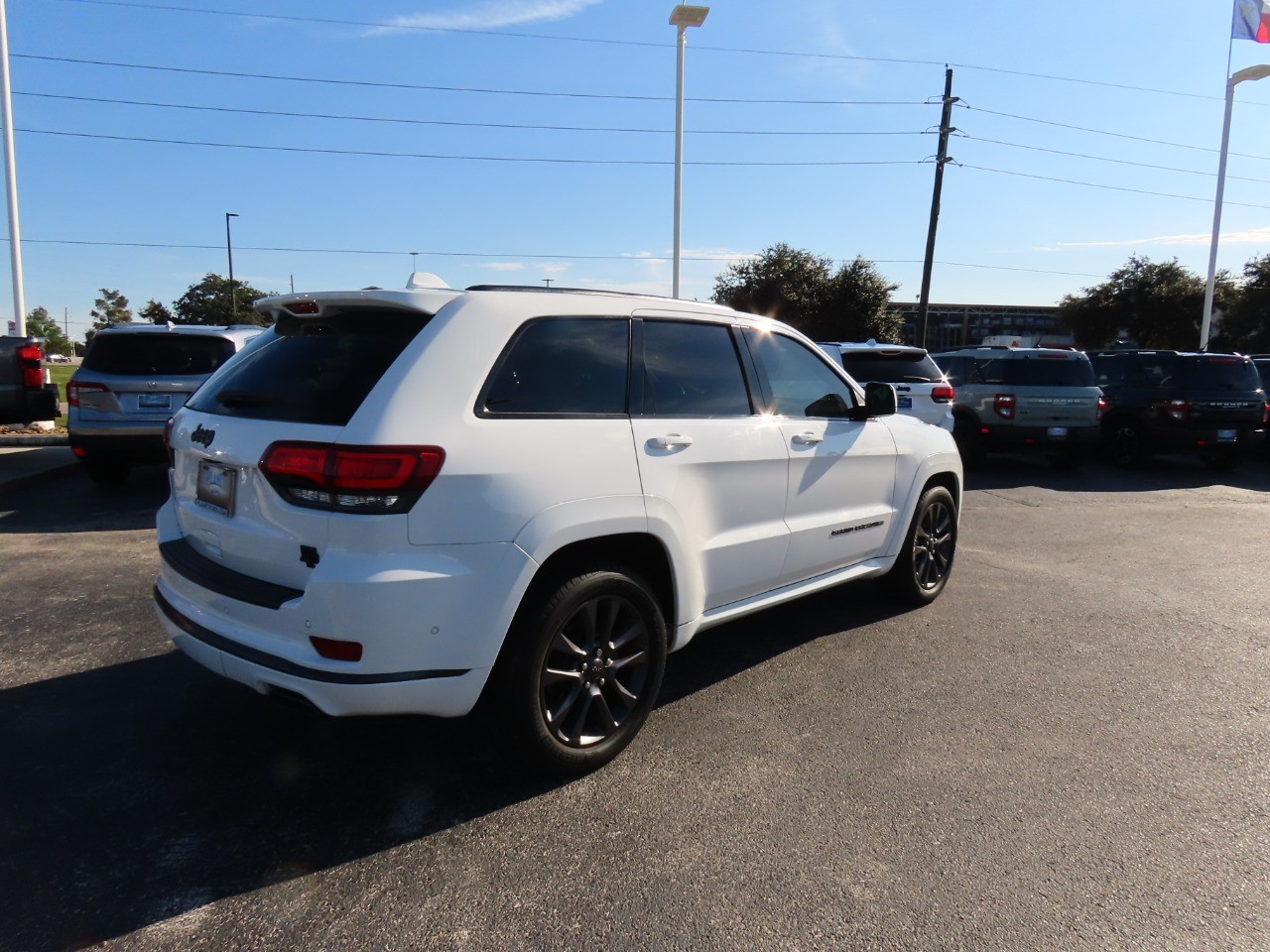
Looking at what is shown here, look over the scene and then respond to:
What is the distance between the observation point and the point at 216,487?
3.16 meters

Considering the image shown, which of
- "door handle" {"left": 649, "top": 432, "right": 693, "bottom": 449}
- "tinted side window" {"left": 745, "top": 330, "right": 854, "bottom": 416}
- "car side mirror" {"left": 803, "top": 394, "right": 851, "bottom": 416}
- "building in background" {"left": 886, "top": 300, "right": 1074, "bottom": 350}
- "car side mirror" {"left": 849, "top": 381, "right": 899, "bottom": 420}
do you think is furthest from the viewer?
"building in background" {"left": 886, "top": 300, "right": 1074, "bottom": 350}

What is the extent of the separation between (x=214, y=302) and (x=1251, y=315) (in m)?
58.3

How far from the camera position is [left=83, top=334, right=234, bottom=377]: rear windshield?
28.4 feet

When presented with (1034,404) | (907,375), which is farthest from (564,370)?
(1034,404)

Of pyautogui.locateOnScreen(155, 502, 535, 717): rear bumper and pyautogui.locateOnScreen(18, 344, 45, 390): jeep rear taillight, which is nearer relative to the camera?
pyautogui.locateOnScreen(155, 502, 535, 717): rear bumper

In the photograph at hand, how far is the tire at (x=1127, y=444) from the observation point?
44.0 feet

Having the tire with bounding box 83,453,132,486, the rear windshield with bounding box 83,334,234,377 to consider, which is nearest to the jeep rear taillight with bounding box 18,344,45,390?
the tire with bounding box 83,453,132,486

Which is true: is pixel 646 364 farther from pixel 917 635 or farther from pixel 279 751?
pixel 917 635

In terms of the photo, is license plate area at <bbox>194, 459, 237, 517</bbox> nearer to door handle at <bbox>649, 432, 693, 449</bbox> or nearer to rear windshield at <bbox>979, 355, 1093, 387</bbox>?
door handle at <bbox>649, 432, 693, 449</bbox>

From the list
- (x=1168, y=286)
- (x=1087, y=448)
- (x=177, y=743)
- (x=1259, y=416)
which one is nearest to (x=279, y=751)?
(x=177, y=743)

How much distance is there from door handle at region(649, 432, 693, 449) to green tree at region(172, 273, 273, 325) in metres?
53.2

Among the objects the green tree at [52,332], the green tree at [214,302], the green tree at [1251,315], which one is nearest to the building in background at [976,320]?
the green tree at [1251,315]

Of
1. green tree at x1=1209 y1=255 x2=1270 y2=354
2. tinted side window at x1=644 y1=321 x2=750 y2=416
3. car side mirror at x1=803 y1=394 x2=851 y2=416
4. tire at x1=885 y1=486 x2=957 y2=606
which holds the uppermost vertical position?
green tree at x1=1209 y1=255 x2=1270 y2=354

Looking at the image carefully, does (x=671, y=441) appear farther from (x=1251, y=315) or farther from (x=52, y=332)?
(x=52, y=332)
